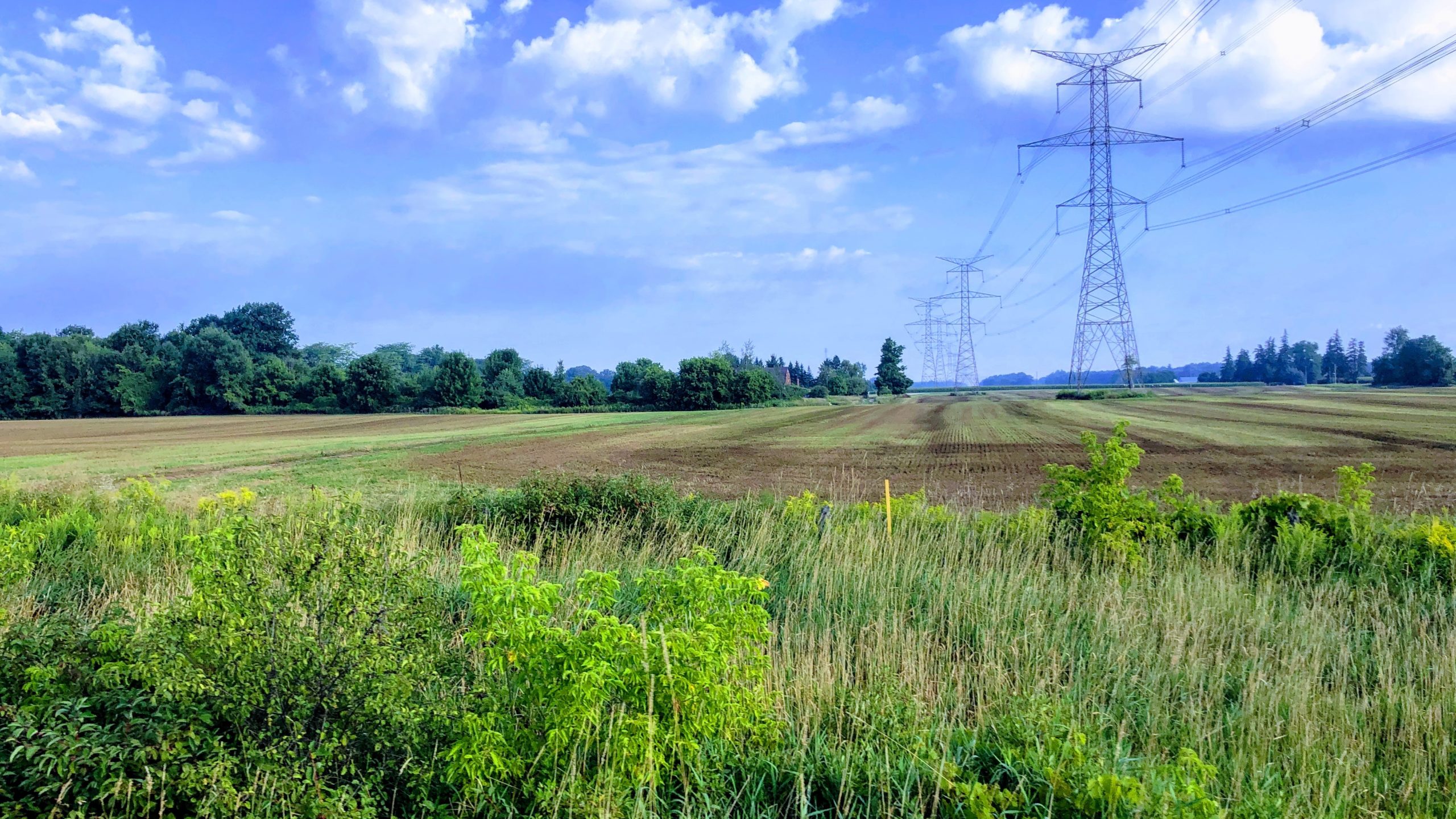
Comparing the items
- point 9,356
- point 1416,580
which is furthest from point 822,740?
point 9,356

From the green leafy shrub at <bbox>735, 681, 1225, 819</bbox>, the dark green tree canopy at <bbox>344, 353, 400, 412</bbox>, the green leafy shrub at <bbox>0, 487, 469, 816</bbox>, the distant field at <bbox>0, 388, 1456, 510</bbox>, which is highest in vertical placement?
the dark green tree canopy at <bbox>344, 353, 400, 412</bbox>

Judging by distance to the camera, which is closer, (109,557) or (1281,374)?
(109,557)

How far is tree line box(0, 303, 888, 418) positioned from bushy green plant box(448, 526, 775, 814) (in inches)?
3280

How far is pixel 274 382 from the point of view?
83.3 meters

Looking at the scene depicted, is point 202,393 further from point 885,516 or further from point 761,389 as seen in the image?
point 885,516

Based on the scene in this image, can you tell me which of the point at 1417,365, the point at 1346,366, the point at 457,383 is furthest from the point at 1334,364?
the point at 457,383

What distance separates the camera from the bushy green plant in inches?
122

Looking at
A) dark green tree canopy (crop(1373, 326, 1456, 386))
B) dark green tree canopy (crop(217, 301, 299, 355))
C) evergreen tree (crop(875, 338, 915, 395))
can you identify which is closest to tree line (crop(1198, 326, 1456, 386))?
dark green tree canopy (crop(1373, 326, 1456, 386))

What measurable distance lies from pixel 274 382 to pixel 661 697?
94033mm

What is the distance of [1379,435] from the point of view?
30.7 metres

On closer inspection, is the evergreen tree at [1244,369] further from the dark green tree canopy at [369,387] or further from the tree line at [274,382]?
the dark green tree canopy at [369,387]

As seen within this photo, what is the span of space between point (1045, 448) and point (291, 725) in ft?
104

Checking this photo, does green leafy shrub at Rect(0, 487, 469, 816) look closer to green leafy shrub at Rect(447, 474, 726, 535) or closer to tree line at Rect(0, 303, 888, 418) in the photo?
green leafy shrub at Rect(447, 474, 726, 535)

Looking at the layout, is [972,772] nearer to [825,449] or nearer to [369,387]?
[825,449]
